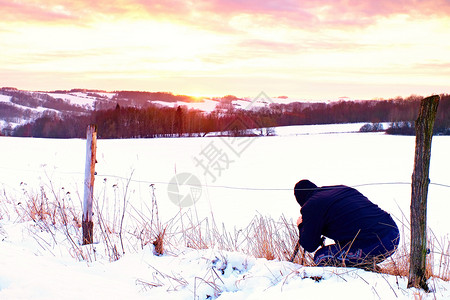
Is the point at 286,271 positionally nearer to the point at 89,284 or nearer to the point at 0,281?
the point at 89,284

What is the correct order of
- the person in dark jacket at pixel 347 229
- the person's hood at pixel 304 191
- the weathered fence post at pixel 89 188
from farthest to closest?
the weathered fence post at pixel 89 188
the person's hood at pixel 304 191
the person in dark jacket at pixel 347 229

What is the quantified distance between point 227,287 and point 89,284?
1123 millimetres

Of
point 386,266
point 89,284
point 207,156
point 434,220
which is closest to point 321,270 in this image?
point 386,266

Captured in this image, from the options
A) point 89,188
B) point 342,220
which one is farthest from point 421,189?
point 89,188

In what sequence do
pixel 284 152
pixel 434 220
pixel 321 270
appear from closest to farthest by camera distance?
pixel 321 270
pixel 434 220
pixel 284 152

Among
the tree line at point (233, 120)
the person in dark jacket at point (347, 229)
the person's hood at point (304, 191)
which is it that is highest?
the tree line at point (233, 120)

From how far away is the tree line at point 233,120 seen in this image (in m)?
53.6

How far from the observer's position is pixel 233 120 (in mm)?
61781

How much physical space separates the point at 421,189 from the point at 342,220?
2.74ft

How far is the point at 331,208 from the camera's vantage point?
3328mm

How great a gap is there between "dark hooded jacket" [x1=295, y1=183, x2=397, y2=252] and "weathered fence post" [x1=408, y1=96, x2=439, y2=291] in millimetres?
587

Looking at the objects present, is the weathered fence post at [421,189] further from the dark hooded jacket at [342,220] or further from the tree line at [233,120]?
the tree line at [233,120]

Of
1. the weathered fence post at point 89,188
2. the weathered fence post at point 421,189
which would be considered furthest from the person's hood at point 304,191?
the weathered fence post at point 89,188

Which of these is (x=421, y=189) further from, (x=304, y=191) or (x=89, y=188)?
(x=89, y=188)
